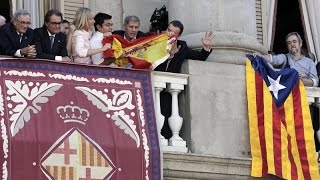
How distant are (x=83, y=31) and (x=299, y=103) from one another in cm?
304

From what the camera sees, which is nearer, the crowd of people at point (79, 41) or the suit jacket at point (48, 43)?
the crowd of people at point (79, 41)

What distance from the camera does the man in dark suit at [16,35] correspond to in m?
16.3

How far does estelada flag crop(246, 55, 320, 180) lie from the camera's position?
17.3 m

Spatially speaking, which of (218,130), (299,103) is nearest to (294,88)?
(299,103)

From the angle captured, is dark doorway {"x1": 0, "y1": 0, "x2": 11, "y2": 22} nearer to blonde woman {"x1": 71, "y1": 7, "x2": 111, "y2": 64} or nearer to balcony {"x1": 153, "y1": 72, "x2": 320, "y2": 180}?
blonde woman {"x1": 71, "y1": 7, "x2": 111, "y2": 64}

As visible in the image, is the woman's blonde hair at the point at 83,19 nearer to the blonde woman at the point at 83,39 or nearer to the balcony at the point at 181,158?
the blonde woman at the point at 83,39

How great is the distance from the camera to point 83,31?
17.0 meters

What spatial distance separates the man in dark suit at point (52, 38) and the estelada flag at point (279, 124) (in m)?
2.56

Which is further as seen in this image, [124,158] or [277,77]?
[277,77]

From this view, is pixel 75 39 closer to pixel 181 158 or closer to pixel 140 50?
pixel 140 50

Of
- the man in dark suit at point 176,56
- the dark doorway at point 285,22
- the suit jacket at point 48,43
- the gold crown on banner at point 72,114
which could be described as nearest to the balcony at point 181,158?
the man in dark suit at point 176,56

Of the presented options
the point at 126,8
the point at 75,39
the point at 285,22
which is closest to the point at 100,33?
the point at 75,39

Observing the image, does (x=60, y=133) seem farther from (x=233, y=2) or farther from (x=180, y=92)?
(x=233, y=2)

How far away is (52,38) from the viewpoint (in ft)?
55.1
